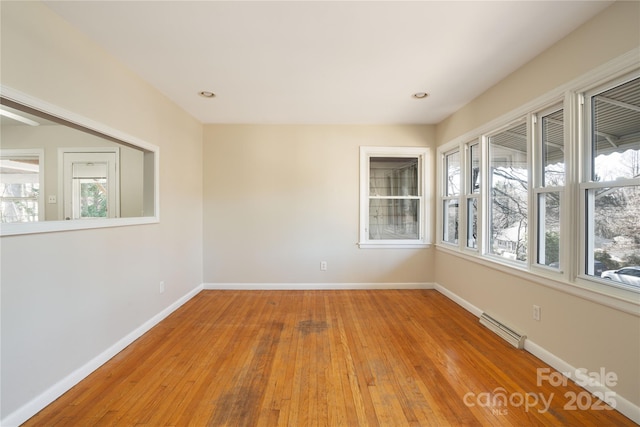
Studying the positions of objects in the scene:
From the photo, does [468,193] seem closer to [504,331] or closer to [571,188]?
[571,188]

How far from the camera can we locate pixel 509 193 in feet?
8.66

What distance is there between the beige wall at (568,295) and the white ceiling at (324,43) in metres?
0.13

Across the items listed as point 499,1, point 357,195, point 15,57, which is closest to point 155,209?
point 15,57

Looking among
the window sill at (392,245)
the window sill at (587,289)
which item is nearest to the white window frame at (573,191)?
the window sill at (587,289)

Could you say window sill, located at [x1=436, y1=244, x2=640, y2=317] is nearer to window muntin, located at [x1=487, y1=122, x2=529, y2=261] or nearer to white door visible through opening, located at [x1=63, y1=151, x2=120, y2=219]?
window muntin, located at [x1=487, y1=122, x2=529, y2=261]

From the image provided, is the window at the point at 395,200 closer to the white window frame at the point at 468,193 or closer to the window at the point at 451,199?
the window at the point at 451,199

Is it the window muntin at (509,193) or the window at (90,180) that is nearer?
the window muntin at (509,193)

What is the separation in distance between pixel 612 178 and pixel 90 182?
5.40m

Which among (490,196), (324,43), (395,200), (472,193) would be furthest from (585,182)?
(395,200)

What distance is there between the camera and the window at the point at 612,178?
1.61 m

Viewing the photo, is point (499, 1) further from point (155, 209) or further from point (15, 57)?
point (155, 209)

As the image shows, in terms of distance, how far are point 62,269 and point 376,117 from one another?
3.70m

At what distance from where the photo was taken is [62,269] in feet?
5.82

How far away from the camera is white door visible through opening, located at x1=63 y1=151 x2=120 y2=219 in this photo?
3418mm
